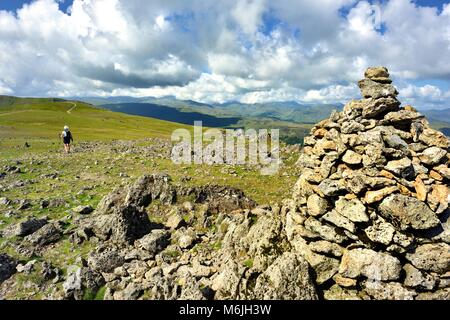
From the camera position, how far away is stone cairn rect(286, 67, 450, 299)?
1160cm

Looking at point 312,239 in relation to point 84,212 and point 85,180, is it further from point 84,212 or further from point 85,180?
point 85,180

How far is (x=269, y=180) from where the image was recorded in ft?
104

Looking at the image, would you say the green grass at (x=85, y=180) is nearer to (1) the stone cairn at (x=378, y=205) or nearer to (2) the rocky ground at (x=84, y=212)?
(2) the rocky ground at (x=84, y=212)

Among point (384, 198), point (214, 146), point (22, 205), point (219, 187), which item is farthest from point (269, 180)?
point (22, 205)

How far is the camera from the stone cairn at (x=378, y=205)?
38.1 feet

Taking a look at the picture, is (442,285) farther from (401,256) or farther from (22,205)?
(22,205)

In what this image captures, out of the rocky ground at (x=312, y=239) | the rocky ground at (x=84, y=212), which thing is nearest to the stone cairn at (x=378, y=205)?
the rocky ground at (x=312, y=239)

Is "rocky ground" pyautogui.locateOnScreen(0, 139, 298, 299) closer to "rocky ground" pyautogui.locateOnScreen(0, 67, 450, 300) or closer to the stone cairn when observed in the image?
"rocky ground" pyautogui.locateOnScreen(0, 67, 450, 300)

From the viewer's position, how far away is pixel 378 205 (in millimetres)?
12320

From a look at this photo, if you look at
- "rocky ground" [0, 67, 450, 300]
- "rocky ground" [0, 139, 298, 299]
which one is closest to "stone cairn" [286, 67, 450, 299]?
"rocky ground" [0, 67, 450, 300]

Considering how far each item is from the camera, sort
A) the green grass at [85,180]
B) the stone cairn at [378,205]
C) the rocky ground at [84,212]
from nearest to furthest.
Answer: the stone cairn at [378,205] < the rocky ground at [84,212] < the green grass at [85,180]

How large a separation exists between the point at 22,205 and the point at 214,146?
25028mm

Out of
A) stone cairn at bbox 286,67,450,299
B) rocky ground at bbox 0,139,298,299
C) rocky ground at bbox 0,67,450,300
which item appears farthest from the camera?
rocky ground at bbox 0,139,298,299
